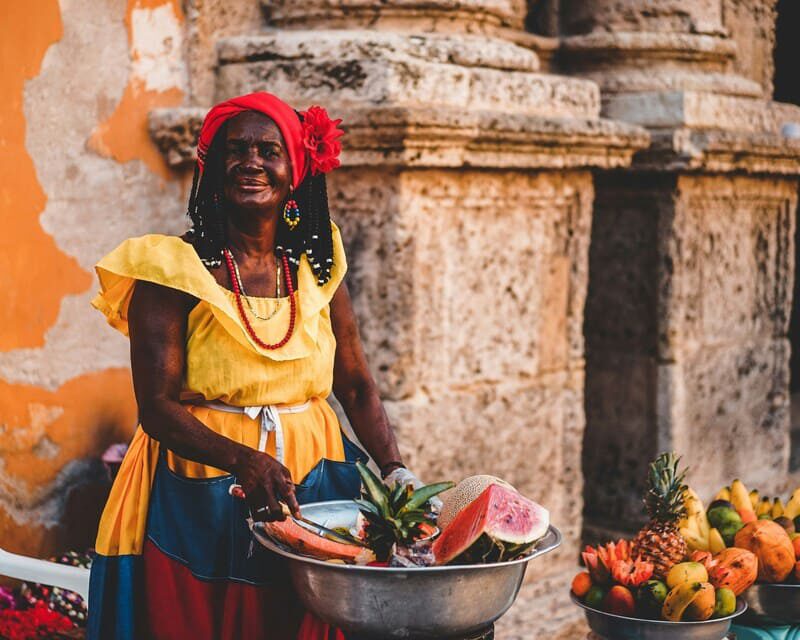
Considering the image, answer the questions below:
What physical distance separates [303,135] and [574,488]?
94.1 inches

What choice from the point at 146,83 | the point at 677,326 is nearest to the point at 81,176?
the point at 146,83

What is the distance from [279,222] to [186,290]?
1.28 ft

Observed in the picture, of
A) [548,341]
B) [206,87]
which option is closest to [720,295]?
[548,341]

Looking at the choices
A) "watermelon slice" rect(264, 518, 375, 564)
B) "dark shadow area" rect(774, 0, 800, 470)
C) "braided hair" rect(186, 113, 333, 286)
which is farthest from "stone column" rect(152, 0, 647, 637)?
"dark shadow area" rect(774, 0, 800, 470)

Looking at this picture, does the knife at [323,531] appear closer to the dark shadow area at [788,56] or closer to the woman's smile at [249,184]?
the woman's smile at [249,184]

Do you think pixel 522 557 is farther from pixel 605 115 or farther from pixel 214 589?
pixel 605 115

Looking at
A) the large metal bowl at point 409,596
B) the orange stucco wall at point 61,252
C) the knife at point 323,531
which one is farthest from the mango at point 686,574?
the orange stucco wall at point 61,252

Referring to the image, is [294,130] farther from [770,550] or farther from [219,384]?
[770,550]

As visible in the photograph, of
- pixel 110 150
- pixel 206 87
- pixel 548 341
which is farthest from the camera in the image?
pixel 548 341

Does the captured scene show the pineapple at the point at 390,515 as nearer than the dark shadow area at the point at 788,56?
Yes

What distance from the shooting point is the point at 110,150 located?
413 centimetres

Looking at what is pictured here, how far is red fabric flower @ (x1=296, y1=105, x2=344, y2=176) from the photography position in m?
3.05

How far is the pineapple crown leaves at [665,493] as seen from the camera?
3.24m

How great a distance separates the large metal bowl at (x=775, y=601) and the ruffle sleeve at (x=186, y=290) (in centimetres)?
137
